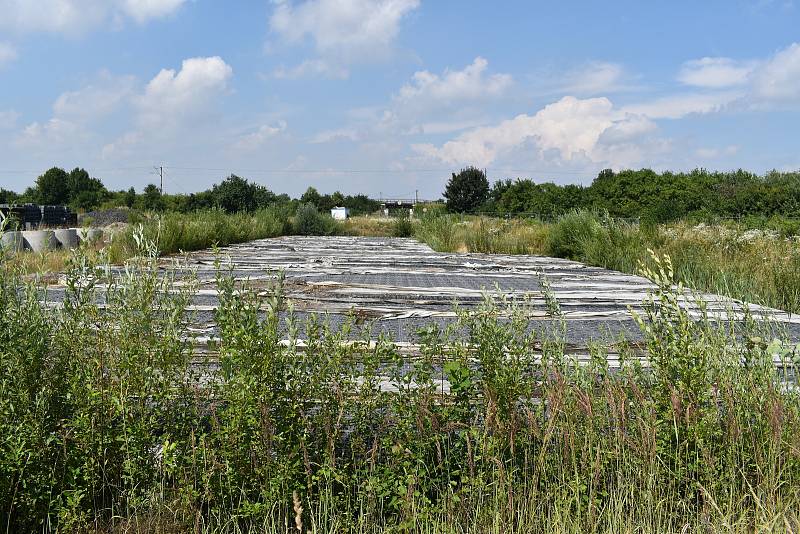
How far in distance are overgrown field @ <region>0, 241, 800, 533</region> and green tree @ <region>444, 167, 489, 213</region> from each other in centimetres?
3772

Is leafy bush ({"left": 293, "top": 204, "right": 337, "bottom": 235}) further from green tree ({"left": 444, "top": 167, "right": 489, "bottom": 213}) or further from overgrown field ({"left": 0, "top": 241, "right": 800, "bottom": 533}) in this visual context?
green tree ({"left": 444, "top": 167, "right": 489, "bottom": 213})

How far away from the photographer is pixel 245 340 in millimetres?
1736

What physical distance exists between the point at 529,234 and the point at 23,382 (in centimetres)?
1103

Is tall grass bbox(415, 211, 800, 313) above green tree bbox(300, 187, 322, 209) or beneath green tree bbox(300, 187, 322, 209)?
beneath

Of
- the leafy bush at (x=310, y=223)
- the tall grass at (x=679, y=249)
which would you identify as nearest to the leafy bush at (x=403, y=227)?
the leafy bush at (x=310, y=223)

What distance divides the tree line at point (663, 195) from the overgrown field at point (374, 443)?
19.5 metres

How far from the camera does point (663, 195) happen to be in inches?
1121

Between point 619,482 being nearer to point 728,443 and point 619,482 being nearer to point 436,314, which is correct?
point 728,443

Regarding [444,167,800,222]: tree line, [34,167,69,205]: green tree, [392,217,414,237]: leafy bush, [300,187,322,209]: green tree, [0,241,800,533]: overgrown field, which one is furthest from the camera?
[34,167,69,205]: green tree

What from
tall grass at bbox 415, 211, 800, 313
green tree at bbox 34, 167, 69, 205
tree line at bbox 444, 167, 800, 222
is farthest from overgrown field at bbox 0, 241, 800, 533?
green tree at bbox 34, 167, 69, 205

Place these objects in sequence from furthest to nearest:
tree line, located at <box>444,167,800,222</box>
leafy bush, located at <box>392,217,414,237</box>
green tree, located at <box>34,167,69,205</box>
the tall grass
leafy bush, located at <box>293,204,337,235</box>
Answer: green tree, located at <box>34,167,69,205</box>
tree line, located at <box>444,167,800,222</box>
leafy bush, located at <box>392,217,414,237</box>
leafy bush, located at <box>293,204,337,235</box>
the tall grass

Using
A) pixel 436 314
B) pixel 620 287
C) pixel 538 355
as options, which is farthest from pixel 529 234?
pixel 538 355

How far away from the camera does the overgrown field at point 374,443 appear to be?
5.61ft

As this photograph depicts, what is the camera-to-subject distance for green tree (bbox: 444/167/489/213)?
130 feet
